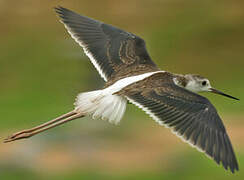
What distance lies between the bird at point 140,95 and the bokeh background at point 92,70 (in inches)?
342

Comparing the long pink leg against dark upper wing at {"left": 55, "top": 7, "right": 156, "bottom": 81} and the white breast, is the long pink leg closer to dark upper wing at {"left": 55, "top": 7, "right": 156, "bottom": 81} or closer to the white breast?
the white breast

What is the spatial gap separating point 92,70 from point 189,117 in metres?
10.1

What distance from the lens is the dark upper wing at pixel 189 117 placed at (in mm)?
6898

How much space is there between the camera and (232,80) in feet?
85.5

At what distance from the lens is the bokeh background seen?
17625 mm

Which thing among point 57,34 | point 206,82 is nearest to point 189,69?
point 57,34

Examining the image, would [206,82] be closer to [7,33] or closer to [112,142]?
[112,142]

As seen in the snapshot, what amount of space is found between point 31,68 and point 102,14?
3.23 meters

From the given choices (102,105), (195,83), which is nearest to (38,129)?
(102,105)

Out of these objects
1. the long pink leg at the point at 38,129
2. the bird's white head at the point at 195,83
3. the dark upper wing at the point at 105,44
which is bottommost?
the long pink leg at the point at 38,129

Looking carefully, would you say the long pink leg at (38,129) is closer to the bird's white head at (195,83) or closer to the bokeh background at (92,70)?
the bird's white head at (195,83)

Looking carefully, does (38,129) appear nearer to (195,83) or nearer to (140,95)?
(140,95)

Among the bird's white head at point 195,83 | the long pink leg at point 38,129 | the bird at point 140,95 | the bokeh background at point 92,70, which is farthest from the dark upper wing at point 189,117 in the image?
the bokeh background at point 92,70

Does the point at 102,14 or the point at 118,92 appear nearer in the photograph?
the point at 118,92
